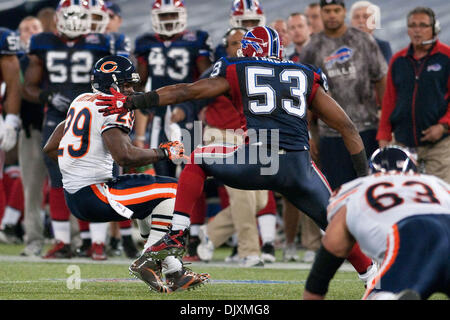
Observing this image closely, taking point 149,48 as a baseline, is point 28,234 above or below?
below

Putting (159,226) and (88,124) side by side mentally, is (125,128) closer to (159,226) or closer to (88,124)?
(88,124)

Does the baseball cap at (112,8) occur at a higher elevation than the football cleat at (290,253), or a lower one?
higher

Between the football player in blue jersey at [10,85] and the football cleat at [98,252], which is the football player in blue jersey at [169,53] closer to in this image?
the football cleat at [98,252]

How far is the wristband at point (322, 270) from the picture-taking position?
390cm

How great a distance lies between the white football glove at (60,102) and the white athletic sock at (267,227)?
2.00 meters

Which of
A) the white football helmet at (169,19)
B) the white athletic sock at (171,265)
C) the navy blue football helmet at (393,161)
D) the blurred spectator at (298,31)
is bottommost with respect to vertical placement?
the white athletic sock at (171,265)

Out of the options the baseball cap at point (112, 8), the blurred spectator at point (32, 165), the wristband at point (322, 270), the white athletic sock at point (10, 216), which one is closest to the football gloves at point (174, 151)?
the wristband at point (322, 270)

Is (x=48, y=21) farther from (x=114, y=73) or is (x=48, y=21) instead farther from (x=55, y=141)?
(x=114, y=73)

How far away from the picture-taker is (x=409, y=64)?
777 centimetres

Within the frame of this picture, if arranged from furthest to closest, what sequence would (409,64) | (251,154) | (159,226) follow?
(409,64) → (159,226) → (251,154)

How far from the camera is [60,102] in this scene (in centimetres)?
826
